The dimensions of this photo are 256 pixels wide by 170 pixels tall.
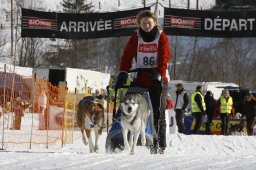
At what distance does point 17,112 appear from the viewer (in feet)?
41.9

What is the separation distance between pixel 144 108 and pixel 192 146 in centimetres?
426

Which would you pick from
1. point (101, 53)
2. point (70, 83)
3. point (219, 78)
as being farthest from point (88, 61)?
point (70, 83)

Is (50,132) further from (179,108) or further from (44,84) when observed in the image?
(179,108)

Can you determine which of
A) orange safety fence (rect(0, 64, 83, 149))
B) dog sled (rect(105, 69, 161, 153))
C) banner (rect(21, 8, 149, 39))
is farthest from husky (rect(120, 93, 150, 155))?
banner (rect(21, 8, 149, 39))

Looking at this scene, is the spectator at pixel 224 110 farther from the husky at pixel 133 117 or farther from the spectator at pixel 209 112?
the husky at pixel 133 117

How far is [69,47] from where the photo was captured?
44.0 meters

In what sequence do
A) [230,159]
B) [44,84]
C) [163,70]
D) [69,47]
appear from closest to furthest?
[230,159] < [163,70] < [44,84] < [69,47]

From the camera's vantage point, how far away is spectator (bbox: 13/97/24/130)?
495 inches

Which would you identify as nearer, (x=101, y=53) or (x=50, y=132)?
(x=50, y=132)

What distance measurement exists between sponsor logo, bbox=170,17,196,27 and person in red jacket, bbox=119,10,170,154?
11.6 metres

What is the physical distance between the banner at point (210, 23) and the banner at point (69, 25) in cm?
183

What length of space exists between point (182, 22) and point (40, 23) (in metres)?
4.61

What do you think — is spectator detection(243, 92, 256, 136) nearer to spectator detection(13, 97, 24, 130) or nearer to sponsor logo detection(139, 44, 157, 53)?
spectator detection(13, 97, 24, 130)

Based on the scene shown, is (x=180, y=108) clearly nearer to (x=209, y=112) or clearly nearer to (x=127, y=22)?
(x=209, y=112)
